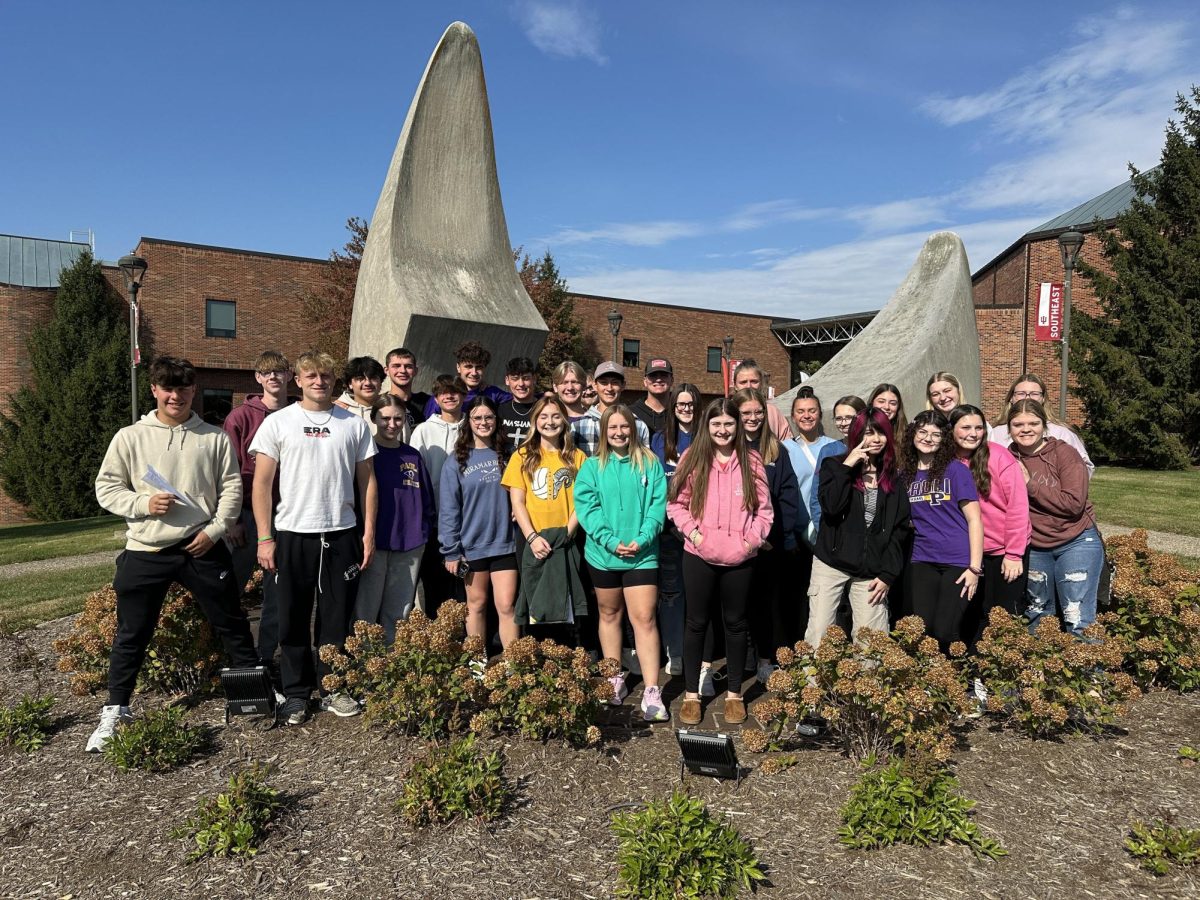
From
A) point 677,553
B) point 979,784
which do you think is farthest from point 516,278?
point 979,784

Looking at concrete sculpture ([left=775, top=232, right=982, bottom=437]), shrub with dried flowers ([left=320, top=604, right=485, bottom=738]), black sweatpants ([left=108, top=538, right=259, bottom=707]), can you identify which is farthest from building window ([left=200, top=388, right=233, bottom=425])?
shrub with dried flowers ([left=320, top=604, right=485, bottom=738])

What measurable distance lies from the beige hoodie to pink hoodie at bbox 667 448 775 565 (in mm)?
2380

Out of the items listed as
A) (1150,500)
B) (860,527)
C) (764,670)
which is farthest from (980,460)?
(1150,500)

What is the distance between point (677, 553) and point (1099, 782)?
7.67 feet

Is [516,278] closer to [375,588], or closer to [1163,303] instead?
[375,588]

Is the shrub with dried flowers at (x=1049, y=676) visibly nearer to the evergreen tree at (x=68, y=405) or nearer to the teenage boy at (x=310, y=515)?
the teenage boy at (x=310, y=515)

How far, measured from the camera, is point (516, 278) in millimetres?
8227

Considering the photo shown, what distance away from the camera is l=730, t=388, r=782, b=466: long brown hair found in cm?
438

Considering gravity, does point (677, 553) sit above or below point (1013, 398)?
below

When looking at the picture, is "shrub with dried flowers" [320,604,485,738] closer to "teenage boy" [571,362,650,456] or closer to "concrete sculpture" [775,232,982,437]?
"teenage boy" [571,362,650,456]

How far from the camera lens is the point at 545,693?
3496 millimetres

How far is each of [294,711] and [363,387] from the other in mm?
1793

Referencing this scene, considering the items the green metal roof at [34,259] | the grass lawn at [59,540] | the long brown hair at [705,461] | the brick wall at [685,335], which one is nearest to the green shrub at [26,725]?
the long brown hair at [705,461]

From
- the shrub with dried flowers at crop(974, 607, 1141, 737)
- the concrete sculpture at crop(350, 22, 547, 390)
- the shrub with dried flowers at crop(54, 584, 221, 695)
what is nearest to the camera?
the shrub with dried flowers at crop(974, 607, 1141, 737)
